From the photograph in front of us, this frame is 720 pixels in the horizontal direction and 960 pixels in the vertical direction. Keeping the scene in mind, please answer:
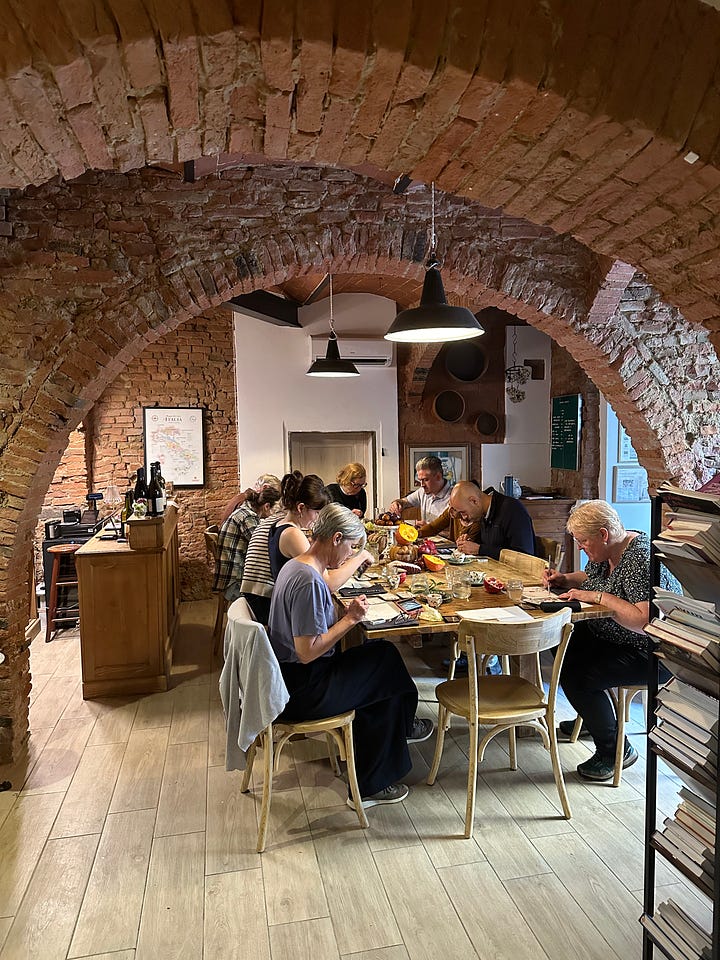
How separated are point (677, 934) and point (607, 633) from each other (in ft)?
6.39

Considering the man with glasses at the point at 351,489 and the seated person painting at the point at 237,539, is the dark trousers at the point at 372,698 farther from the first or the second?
the man with glasses at the point at 351,489

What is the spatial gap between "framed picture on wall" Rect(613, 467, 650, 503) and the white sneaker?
4491 mm

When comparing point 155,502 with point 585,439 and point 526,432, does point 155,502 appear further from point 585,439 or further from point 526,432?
point 526,432

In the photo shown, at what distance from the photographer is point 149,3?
133cm

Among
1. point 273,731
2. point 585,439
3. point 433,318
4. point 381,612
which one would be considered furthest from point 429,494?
point 273,731

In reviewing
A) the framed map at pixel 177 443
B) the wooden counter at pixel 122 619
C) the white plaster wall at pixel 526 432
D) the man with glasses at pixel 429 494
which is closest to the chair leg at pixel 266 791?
the wooden counter at pixel 122 619

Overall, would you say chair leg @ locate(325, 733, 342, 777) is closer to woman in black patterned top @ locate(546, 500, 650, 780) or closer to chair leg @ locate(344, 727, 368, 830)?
→ chair leg @ locate(344, 727, 368, 830)

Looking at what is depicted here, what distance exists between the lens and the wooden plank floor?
2434mm

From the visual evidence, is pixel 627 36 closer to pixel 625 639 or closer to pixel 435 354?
pixel 625 639

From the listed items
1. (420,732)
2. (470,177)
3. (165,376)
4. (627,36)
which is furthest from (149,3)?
(165,376)

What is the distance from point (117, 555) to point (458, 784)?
283cm

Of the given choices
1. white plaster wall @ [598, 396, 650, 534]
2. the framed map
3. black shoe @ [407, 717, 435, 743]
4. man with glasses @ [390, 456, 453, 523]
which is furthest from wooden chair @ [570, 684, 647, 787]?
the framed map

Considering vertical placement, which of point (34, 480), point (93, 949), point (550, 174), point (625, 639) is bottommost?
point (93, 949)

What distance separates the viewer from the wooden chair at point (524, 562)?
4.33 metres
